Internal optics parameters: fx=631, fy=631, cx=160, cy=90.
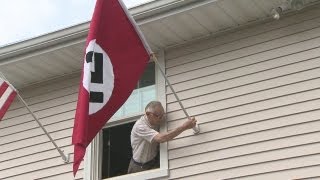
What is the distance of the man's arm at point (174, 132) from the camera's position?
25.0 feet

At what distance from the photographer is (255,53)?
7832 millimetres

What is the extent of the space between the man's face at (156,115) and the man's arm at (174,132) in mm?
287

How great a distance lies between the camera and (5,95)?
8.23 metres

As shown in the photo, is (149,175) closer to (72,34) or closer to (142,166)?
(142,166)

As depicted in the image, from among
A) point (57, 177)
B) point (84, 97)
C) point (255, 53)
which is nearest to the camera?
point (84, 97)

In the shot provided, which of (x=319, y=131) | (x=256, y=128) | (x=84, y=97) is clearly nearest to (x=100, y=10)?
(x=84, y=97)

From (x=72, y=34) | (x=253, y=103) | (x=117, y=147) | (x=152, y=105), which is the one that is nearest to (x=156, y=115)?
(x=152, y=105)

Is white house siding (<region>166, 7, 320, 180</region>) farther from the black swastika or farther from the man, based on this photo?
the black swastika

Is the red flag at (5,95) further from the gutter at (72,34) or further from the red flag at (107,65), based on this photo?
the red flag at (107,65)

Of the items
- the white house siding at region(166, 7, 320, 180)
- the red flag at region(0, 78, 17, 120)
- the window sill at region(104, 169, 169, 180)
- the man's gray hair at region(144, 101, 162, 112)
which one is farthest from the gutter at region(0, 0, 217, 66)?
the window sill at region(104, 169, 169, 180)

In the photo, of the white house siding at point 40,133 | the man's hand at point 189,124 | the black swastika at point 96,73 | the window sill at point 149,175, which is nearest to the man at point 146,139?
the window sill at point 149,175

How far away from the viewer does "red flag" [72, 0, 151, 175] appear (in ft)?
21.9

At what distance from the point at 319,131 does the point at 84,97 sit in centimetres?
259

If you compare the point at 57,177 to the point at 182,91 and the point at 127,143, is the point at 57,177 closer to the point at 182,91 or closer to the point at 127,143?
the point at 127,143
